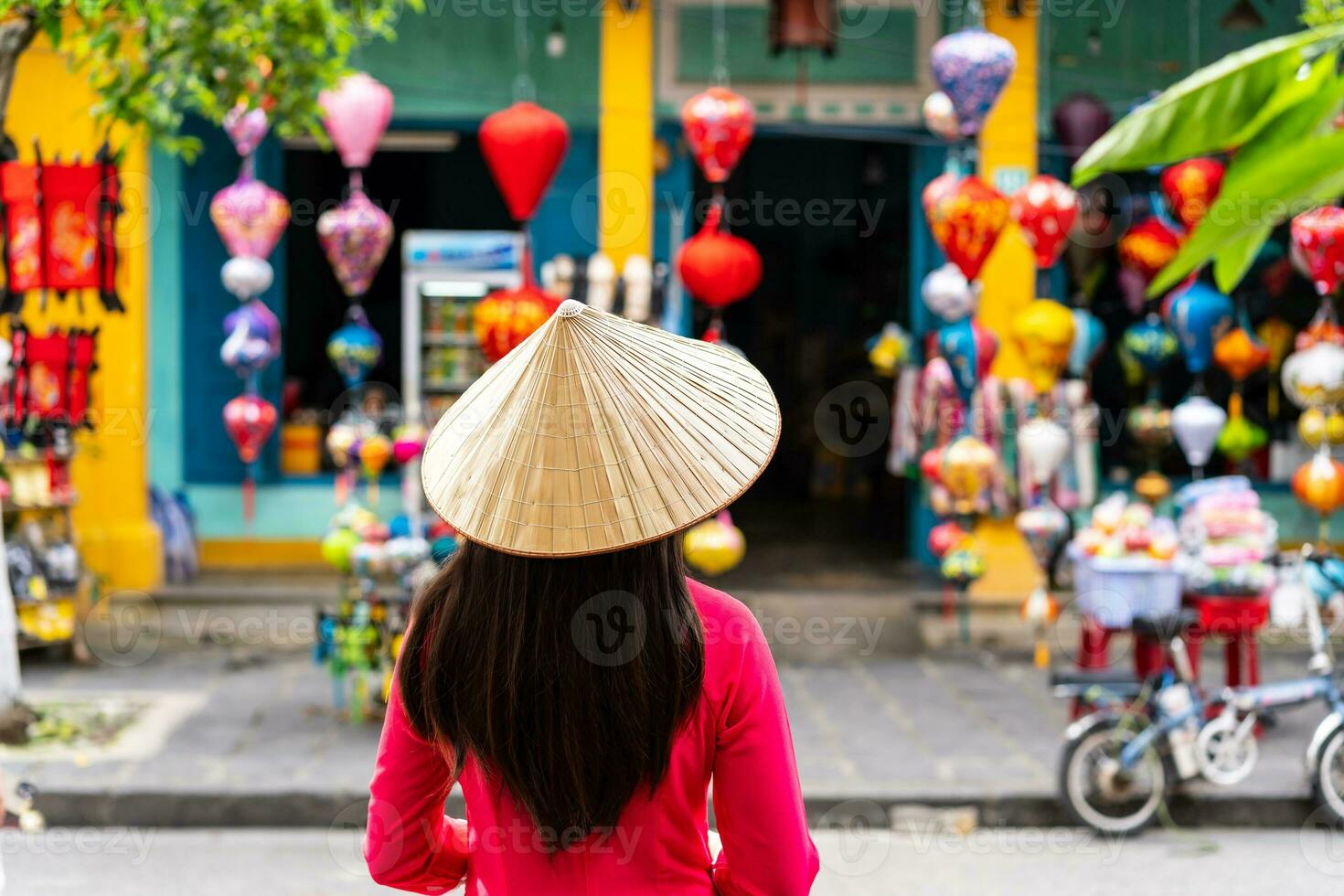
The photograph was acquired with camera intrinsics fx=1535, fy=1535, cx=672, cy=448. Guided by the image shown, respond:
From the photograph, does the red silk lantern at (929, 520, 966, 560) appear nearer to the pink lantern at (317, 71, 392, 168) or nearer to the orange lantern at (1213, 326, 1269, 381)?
the orange lantern at (1213, 326, 1269, 381)

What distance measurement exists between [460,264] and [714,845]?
880 centimetres

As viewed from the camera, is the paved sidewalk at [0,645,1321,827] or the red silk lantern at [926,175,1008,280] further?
the red silk lantern at [926,175,1008,280]

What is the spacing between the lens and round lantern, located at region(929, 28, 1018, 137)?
7.54 metres

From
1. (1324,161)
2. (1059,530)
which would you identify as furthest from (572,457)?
(1059,530)

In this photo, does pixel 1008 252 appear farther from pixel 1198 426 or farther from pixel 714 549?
pixel 714 549

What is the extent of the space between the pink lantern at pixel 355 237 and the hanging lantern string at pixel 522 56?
8.36 ft

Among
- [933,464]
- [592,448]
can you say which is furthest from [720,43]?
[592,448]

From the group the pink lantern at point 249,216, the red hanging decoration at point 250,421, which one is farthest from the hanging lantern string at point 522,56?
the red hanging decoration at point 250,421

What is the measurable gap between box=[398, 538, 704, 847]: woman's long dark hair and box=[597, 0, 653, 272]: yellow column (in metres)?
7.73

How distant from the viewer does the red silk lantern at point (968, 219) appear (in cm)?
774

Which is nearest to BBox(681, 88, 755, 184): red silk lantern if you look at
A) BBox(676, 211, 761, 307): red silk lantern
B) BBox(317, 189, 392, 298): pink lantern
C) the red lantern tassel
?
BBox(676, 211, 761, 307): red silk lantern

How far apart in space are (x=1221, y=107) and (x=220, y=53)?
17.6ft

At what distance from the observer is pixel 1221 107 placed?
5.44 feet

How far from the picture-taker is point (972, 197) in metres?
7.75
